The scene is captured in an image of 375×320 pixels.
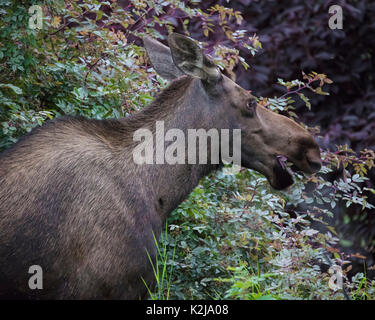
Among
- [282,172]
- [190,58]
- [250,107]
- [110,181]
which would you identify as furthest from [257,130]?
[110,181]

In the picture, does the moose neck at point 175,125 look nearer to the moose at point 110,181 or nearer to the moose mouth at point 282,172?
the moose at point 110,181

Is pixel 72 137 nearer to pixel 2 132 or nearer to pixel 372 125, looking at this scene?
pixel 2 132

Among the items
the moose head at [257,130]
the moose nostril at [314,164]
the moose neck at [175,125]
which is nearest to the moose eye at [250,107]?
the moose head at [257,130]

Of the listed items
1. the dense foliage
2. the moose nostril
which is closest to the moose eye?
the moose nostril

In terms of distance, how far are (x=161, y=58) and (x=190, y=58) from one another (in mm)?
577

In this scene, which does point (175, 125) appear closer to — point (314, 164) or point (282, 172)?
point (282, 172)

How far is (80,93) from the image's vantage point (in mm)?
4594

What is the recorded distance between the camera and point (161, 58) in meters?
4.43

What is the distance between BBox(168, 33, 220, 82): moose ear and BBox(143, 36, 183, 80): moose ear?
0.47m

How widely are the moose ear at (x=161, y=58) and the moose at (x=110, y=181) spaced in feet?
0.43

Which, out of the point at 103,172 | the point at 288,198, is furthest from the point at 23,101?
the point at 288,198

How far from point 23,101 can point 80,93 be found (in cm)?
43

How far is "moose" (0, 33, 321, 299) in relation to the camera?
343cm
